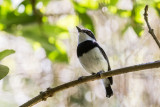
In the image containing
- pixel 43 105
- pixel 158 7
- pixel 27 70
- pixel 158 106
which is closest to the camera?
pixel 158 7

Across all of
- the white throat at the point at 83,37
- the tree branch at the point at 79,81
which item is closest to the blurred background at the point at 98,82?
the white throat at the point at 83,37

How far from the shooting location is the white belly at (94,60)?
8.50ft

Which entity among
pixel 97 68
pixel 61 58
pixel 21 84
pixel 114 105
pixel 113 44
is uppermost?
pixel 113 44

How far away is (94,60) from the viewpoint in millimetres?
2609

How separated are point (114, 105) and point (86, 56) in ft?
2.46

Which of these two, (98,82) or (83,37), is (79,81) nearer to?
(83,37)

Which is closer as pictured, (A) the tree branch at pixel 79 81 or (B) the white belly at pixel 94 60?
(A) the tree branch at pixel 79 81

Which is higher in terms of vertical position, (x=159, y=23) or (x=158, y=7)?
(x=159, y=23)

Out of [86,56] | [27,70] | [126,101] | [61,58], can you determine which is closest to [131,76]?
[126,101]

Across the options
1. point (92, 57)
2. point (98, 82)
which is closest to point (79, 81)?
point (92, 57)

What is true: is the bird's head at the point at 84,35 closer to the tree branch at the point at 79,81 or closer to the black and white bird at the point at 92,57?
the black and white bird at the point at 92,57

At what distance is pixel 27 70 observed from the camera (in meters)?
3.39

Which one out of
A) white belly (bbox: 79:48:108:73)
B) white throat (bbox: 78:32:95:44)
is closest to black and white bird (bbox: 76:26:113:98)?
white belly (bbox: 79:48:108:73)

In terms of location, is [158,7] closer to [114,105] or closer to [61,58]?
[61,58]
